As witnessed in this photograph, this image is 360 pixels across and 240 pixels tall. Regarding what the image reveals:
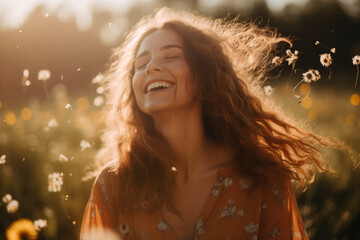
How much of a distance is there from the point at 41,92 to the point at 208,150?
2.03 m

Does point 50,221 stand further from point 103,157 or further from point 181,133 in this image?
point 181,133

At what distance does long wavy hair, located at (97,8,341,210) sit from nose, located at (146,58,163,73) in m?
0.24

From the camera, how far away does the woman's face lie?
2102 millimetres

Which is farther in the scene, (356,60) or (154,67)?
(356,60)

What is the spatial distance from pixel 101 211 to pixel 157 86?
733 millimetres

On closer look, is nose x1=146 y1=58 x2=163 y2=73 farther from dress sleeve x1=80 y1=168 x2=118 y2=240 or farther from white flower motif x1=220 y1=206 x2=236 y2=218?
white flower motif x1=220 y1=206 x2=236 y2=218

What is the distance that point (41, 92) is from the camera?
3678 millimetres

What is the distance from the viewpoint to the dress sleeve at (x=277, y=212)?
6.92ft

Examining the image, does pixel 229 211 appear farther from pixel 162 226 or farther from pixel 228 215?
pixel 162 226

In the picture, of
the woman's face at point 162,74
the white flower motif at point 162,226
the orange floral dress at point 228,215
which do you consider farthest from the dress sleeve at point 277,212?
the woman's face at point 162,74

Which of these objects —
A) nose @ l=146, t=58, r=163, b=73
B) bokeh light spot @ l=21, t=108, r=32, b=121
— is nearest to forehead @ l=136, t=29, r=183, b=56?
nose @ l=146, t=58, r=163, b=73

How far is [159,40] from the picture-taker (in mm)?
2273

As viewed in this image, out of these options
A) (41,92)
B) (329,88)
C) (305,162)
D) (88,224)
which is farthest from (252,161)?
(329,88)

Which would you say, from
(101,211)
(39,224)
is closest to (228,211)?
(101,211)
